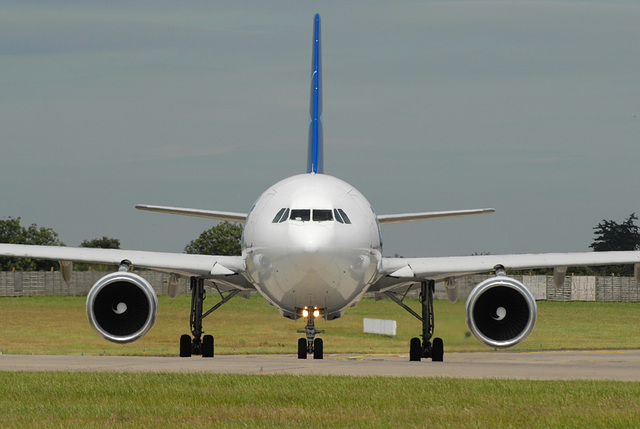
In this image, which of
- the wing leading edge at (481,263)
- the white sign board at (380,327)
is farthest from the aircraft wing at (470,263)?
the white sign board at (380,327)

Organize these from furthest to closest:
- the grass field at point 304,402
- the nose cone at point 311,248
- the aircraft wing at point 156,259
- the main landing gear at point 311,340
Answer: the aircraft wing at point 156,259
the main landing gear at point 311,340
the nose cone at point 311,248
the grass field at point 304,402

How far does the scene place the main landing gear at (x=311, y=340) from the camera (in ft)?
75.0

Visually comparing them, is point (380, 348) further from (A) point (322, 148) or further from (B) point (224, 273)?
(B) point (224, 273)

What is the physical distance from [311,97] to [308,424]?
65.8ft

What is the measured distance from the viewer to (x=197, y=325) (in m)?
26.0

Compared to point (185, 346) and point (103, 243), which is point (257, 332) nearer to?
point (185, 346)

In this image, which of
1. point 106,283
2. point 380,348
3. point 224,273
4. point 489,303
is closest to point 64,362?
point 106,283

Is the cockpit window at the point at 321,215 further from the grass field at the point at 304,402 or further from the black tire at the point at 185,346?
the black tire at the point at 185,346

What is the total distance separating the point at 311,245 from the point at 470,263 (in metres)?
5.63

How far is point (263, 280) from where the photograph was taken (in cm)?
2236

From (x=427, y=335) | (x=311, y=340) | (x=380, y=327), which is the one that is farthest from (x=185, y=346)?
(x=380, y=327)

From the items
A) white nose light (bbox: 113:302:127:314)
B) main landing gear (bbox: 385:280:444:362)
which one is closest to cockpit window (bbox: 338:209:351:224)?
main landing gear (bbox: 385:280:444:362)

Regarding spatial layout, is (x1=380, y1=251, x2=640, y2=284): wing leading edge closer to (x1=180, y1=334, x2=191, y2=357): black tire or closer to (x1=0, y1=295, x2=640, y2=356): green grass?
(x1=0, y1=295, x2=640, y2=356): green grass

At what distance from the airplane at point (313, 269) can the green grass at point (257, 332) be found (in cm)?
167
